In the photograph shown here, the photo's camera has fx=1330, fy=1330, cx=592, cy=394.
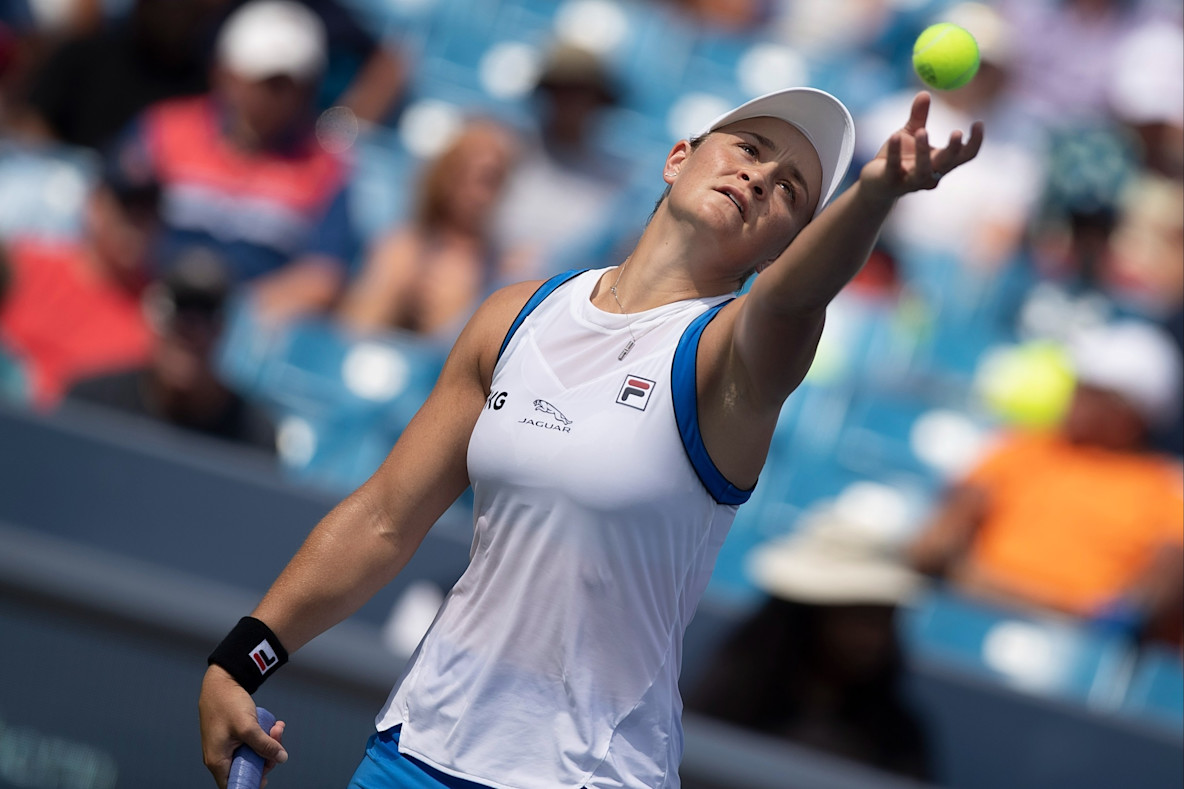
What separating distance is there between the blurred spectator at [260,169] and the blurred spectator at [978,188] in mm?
2553

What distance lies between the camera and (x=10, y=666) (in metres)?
2.24

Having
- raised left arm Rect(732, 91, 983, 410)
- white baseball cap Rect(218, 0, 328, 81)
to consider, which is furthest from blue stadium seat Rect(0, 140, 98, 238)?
raised left arm Rect(732, 91, 983, 410)

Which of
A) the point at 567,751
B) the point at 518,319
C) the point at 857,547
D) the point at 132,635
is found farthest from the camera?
the point at 857,547

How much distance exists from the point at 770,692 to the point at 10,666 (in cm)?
206

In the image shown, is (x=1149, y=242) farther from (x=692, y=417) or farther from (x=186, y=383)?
(x=692, y=417)

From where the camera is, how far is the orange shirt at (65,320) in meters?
5.28

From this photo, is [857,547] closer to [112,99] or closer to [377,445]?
[377,445]

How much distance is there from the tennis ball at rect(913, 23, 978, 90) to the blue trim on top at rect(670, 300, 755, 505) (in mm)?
448

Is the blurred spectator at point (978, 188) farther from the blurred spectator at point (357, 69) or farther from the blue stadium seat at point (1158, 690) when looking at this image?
the blue stadium seat at point (1158, 690)

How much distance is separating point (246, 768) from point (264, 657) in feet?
0.53

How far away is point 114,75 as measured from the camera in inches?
268

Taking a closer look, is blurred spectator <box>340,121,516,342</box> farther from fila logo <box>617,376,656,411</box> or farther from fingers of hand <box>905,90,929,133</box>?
fingers of hand <box>905,90,929,133</box>

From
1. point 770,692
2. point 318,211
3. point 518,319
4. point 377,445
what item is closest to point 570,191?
point 318,211

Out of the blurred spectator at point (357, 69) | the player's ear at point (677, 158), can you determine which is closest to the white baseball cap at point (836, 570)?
the player's ear at point (677, 158)
